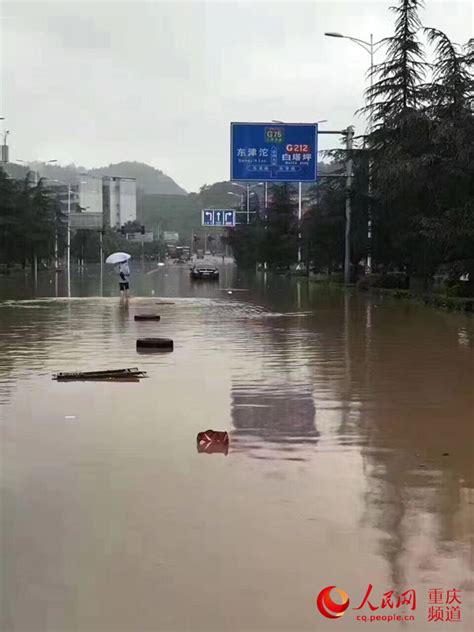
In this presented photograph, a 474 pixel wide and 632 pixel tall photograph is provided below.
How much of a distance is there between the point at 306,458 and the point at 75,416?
2644 millimetres

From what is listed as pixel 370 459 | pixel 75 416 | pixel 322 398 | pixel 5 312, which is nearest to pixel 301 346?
pixel 322 398

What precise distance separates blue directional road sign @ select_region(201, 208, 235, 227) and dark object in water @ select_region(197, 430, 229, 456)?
6518cm

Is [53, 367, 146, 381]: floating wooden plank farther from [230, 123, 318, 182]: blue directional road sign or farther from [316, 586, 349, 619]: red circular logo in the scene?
[230, 123, 318, 182]: blue directional road sign

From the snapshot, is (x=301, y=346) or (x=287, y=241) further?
(x=287, y=241)

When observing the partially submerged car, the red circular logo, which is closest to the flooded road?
the red circular logo

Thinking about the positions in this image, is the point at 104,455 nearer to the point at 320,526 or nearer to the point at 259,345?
the point at 320,526

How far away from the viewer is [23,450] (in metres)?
6.23

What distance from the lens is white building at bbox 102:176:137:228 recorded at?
120 m

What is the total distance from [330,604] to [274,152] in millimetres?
27755

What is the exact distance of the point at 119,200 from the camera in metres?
123

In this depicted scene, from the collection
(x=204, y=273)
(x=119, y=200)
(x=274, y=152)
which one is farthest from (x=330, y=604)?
(x=119, y=200)

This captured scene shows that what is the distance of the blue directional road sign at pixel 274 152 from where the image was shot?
29.9m

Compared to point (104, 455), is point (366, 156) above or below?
above

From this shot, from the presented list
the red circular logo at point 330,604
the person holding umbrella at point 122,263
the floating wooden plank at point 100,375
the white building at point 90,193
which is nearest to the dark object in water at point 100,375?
the floating wooden plank at point 100,375
